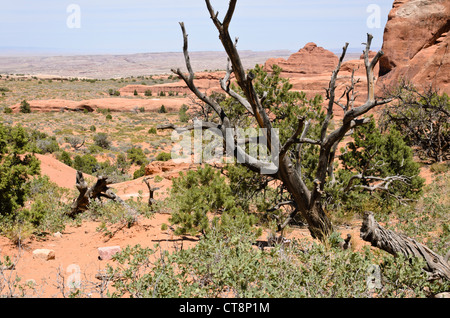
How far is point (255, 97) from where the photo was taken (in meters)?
4.02

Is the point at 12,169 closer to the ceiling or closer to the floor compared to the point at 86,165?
closer to the ceiling

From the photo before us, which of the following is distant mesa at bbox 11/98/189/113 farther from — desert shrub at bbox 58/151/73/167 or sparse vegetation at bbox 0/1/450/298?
sparse vegetation at bbox 0/1/450/298

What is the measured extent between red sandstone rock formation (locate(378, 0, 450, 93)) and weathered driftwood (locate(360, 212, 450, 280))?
83.0 feet

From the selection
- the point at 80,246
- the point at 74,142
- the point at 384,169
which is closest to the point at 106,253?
the point at 80,246

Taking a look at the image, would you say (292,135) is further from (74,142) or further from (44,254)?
(74,142)

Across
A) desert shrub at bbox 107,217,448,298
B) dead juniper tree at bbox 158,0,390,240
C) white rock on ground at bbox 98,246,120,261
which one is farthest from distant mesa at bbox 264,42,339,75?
desert shrub at bbox 107,217,448,298

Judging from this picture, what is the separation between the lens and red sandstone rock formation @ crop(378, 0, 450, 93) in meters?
25.7

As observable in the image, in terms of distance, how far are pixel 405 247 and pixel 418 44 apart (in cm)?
3109

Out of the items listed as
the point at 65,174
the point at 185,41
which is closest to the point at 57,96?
the point at 65,174

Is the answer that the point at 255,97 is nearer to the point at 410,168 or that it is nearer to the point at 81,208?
the point at 81,208

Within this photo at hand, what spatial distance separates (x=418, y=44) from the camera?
28922 millimetres
